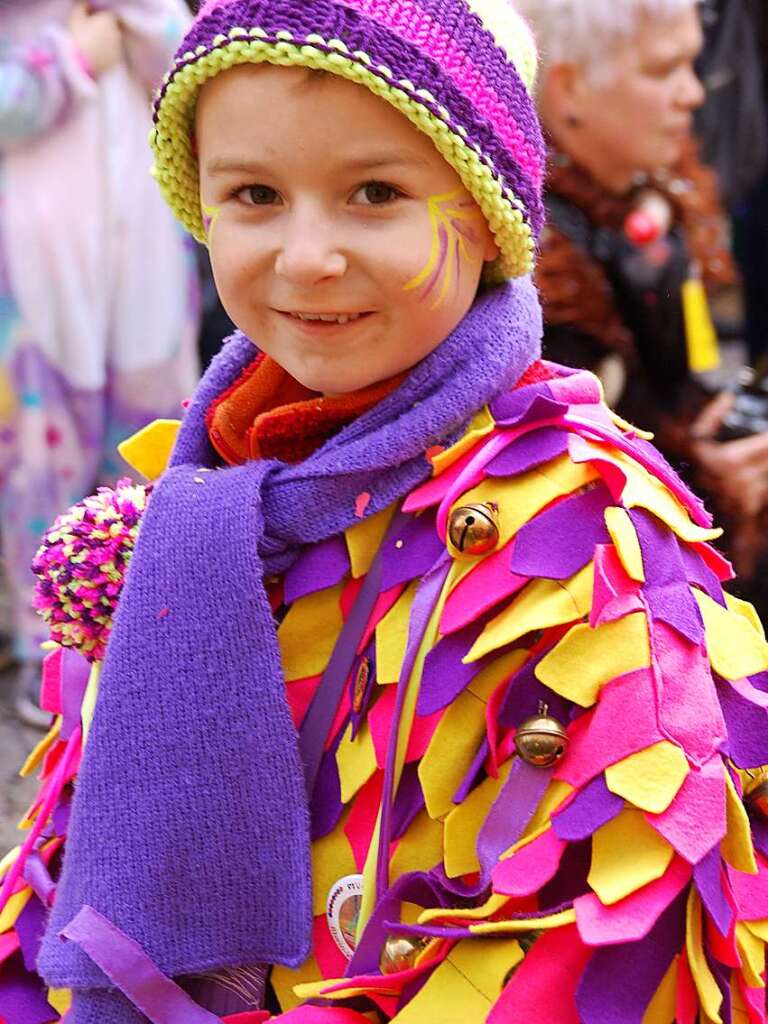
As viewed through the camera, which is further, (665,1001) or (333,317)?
(333,317)

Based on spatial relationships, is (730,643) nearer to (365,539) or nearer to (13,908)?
(365,539)

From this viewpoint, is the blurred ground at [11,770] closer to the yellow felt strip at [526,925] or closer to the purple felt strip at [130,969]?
the purple felt strip at [130,969]

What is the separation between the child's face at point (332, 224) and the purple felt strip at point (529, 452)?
0.45 feet

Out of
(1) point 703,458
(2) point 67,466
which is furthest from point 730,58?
(2) point 67,466

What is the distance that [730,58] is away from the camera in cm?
559

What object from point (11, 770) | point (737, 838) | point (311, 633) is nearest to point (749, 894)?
point (737, 838)

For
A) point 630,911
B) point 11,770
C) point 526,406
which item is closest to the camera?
point 630,911

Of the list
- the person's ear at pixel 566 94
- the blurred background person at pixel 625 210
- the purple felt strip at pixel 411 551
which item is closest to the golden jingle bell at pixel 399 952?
the purple felt strip at pixel 411 551

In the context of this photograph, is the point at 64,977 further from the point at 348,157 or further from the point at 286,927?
the point at 348,157

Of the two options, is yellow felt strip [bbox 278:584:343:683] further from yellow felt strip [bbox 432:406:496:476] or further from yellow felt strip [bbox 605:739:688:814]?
yellow felt strip [bbox 605:739:688:814]

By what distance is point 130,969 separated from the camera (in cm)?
141

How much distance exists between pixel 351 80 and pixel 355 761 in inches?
25.3

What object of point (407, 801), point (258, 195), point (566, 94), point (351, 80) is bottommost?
point (407, 801)

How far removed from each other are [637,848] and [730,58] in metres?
4.91
